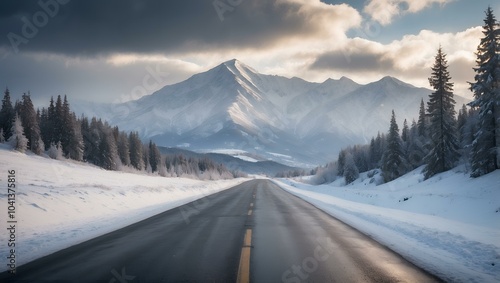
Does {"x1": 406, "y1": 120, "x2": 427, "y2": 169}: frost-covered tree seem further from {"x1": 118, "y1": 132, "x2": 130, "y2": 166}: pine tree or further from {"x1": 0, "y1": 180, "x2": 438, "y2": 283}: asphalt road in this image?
{"x1": 118, "y1": 132, "x2": 130, "y2": 166}: pine tree

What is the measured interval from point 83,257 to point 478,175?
33.1m

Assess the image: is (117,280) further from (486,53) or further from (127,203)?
(486,53)

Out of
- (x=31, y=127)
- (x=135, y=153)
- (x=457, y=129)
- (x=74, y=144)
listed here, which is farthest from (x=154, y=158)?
(x=457, y=129)

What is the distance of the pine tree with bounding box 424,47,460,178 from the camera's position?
1606 inches

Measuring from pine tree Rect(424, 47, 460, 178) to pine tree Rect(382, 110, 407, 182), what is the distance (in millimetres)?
15475

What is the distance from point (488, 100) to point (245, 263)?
3250 cm

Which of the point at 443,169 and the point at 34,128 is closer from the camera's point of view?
the point at 443,169

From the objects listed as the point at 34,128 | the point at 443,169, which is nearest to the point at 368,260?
the point at 443,169

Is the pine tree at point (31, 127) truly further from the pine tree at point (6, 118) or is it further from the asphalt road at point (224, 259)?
the asphalt road at point (224, 259)

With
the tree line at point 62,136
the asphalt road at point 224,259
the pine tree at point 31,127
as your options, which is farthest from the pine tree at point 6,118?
the asphalt road at point 224,259

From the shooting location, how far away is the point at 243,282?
5273mm

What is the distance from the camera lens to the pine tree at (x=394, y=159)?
5841cm

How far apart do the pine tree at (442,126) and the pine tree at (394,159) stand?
1547 centimetres

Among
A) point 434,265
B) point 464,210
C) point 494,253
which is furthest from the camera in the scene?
point 464,210
